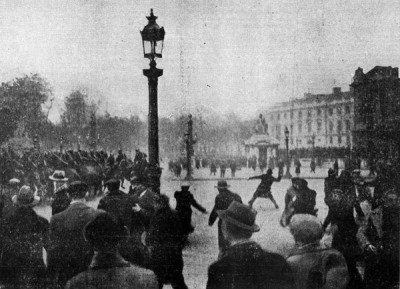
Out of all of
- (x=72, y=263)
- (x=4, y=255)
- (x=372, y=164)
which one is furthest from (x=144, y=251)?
(x=372, y=164)

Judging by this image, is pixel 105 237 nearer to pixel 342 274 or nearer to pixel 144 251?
pixel 342 274

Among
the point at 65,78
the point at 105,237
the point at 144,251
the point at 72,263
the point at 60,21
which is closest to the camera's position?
the point at 105,237

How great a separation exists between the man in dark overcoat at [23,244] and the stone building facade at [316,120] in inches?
2239

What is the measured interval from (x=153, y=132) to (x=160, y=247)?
3.29m

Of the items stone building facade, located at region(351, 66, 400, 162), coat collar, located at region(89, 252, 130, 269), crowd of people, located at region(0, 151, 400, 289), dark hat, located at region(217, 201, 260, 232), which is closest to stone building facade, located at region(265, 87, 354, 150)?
stone building facade, located at region(351, 66, 400, 162)

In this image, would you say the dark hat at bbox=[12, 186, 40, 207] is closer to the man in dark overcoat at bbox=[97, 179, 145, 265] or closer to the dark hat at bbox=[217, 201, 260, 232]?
the man in dark overcoat at bbox=[97, 179, 145, 265]


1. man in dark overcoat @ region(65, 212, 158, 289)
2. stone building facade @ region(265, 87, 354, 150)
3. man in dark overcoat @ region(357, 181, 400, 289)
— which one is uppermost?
stone building facade @ region(265, 87, 354, 150)

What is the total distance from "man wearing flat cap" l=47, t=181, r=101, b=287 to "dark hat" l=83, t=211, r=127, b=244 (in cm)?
153

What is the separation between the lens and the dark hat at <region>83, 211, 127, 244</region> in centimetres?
291

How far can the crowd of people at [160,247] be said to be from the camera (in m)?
3.01

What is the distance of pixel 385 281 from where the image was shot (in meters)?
5.64

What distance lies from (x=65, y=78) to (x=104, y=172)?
6.07m

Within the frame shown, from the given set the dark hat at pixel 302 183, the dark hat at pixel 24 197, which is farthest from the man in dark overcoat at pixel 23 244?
the dark hat at pixel 302 183

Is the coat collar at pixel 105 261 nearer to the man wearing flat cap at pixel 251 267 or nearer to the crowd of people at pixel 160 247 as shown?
the crowd of people at pixel 160 247
